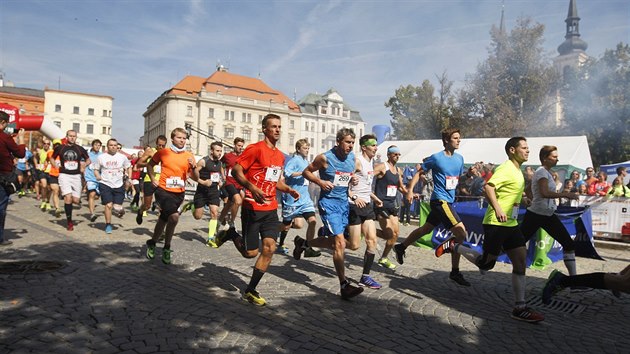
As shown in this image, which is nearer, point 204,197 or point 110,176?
point 204,197

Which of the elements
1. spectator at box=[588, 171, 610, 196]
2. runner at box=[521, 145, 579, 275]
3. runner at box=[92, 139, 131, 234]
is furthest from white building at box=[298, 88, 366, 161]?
runner at box=[521, 145, 579, 275]

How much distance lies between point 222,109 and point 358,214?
255 feet

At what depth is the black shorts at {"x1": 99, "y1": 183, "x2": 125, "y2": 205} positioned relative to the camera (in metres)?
9.83

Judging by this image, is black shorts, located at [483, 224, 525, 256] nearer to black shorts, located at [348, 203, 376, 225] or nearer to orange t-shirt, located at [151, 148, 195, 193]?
black shorts, located at [348, 203, 376, 225]

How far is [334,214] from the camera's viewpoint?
5.61 meters

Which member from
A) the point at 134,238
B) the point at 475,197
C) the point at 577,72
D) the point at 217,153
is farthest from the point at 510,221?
the point at 577,72

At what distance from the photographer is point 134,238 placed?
897 centimetres

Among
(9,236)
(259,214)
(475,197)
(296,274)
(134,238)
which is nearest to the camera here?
(259,214)

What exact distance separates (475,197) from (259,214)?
8933mm

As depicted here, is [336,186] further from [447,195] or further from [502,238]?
[502,238]

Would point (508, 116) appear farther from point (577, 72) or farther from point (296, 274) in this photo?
point (296, 274)

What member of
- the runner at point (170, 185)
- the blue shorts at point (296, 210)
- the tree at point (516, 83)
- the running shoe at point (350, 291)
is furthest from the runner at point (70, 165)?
the tree at point (516, 83)

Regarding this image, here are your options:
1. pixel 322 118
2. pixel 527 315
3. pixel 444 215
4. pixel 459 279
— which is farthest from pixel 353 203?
pixel 322 118

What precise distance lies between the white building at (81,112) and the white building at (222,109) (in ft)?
37.5
